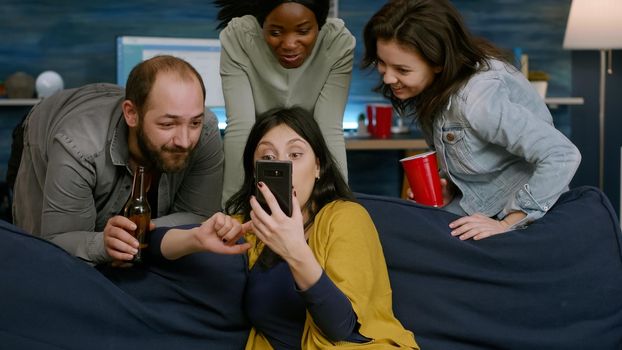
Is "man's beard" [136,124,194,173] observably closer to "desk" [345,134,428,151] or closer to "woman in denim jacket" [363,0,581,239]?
"woman in denim jacket" [363,0,581,239]

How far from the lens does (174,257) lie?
6.04 ft

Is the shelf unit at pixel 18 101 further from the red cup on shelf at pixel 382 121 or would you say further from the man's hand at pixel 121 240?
the man's hand at pixel 121 240

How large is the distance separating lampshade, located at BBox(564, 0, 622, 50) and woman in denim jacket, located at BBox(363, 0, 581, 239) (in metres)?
2.80

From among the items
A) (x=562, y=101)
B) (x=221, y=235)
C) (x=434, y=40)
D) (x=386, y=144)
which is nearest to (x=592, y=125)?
(x=562, y=101)

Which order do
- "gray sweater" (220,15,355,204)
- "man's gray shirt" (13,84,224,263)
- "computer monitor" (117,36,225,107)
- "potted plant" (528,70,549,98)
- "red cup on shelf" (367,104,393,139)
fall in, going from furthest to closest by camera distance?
1. "potted plant" (528,70,549,98)
2. "red cup on shelf" (367,104,393,139)
3. "computer monitor" (117,36,225,107)
4. "gray sweater" (220,15,355,204)
5. "man's gray shirt" (13,84,224,263)

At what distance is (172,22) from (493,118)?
339 centimetres

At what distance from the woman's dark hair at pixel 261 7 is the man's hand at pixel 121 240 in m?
0.81

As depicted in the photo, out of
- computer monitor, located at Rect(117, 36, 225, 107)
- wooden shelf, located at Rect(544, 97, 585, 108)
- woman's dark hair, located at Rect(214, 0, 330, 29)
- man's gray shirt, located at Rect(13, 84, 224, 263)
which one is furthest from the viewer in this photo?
wooden shelf, located at Rect(544, 97, 585, 108)

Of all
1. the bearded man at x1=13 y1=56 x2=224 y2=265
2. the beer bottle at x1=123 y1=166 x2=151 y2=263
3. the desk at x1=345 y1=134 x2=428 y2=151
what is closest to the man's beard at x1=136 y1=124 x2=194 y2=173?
the bearded man at x1=13 y1=56 x2=224 y2=265

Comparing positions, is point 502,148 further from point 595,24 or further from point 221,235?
point 595,24

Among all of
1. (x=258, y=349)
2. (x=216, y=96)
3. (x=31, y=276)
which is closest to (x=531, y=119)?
(x=258, y=349)

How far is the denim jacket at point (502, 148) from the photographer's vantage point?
192 cm

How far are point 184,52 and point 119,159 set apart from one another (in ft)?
9.38

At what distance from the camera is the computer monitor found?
Answer: 475 cm
